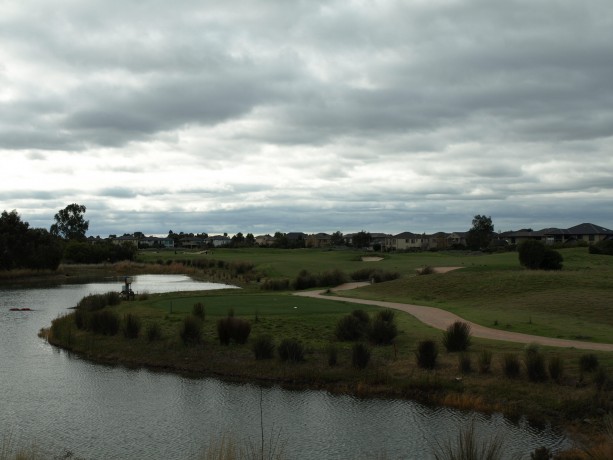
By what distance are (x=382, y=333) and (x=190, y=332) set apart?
7.06 metres

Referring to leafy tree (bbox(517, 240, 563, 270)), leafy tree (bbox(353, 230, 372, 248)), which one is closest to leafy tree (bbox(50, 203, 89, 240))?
leafy tree (bbox(353, 230, 372, 248))

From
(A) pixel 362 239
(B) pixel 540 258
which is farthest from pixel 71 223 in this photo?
(B) pixel 540 258

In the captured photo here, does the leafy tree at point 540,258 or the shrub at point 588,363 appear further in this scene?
the leafy tree at point 540,258

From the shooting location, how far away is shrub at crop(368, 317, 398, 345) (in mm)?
22219

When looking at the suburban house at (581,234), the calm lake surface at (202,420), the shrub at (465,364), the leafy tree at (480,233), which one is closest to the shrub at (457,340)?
the shrub at (465,364)

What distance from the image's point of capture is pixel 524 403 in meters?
15.1

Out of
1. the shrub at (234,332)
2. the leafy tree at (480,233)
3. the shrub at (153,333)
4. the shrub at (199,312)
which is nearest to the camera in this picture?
the shrub at (234,332)

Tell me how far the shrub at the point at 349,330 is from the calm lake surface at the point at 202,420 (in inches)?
213

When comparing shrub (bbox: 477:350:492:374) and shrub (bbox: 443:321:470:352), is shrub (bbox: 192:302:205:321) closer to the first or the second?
shrub (bbox: 443:321:470:352)

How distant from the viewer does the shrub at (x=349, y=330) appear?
23.0 meters

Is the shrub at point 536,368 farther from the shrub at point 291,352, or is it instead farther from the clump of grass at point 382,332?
the shrub at point 291,352

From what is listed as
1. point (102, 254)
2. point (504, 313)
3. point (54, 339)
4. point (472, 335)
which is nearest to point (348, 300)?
A: point (504, 313)

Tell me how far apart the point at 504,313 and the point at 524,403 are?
13.0 metres

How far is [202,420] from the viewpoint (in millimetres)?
15219
